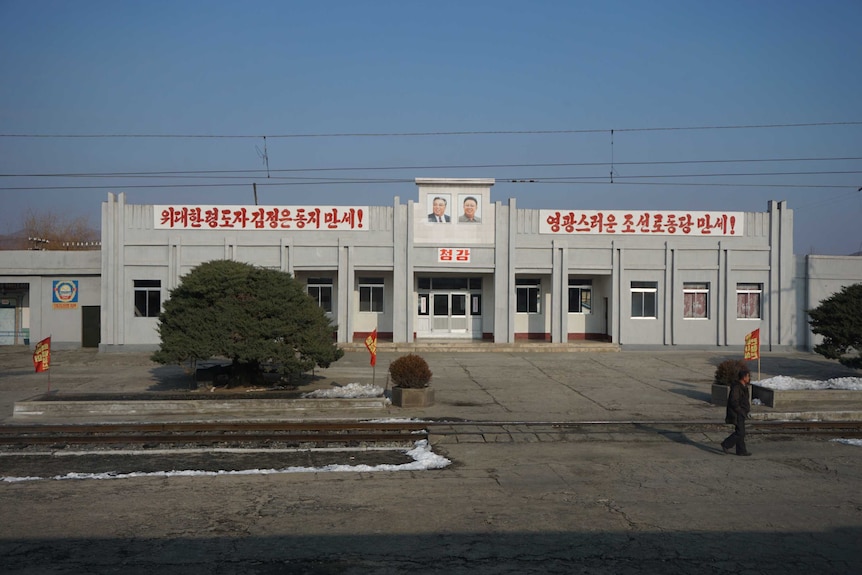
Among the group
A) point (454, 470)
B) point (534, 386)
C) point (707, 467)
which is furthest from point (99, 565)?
point (534, 386)

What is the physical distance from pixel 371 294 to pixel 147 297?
10146 millimetres

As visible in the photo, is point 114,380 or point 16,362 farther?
point 16,362

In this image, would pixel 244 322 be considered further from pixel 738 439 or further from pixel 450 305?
pixel 450 305

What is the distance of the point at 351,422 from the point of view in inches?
560

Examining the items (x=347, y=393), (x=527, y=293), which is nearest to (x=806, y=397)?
(x=347, y=393)

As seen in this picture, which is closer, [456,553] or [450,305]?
[456,553]

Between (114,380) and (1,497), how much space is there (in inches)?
524

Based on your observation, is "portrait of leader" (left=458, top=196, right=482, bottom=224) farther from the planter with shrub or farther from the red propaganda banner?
the planter with shrub

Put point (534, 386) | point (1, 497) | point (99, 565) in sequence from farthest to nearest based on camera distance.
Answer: point (534, 386) < point (1, 497) < point (99, 565)

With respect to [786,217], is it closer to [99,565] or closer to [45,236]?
[99,565]

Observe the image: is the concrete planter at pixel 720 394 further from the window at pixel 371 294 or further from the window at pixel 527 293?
the window at pixel 371 294

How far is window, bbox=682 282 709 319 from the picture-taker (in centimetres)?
3162

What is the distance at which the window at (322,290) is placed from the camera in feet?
107

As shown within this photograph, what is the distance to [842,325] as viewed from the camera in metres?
20.1
